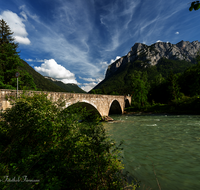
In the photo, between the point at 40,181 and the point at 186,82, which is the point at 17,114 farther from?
the point at 186,82

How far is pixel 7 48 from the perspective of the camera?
19797mm

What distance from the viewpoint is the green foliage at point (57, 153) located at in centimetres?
332

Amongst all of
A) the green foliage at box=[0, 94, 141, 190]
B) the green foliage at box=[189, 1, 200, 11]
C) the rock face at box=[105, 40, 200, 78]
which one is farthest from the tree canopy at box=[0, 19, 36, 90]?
the rock face at box=[105, 40, 200, 78]

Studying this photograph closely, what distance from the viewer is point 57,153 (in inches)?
153

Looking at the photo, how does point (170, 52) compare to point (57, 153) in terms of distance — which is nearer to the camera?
point (57, 153)

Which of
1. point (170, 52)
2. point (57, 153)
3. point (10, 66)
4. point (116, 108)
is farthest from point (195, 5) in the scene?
point (170, 52)

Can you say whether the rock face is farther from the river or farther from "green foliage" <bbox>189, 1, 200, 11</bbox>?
"green foliage" <bbox>189, 1, 200, 11</bbox>

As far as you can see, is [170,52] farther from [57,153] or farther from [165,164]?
[57,153]

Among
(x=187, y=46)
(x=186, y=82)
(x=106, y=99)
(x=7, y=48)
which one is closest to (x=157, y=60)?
(x=187, y=46)

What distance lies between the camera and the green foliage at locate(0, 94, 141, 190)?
10.9ft

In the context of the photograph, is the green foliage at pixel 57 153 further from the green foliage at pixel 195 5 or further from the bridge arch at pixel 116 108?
the bridge arch at pixel 116 108

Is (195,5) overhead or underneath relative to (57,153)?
overhead

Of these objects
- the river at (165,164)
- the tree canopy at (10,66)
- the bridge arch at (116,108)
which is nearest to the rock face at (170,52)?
the bridge arch at (116,108)

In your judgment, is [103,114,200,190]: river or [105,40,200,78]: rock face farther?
[105,40,200,78]: rock face
